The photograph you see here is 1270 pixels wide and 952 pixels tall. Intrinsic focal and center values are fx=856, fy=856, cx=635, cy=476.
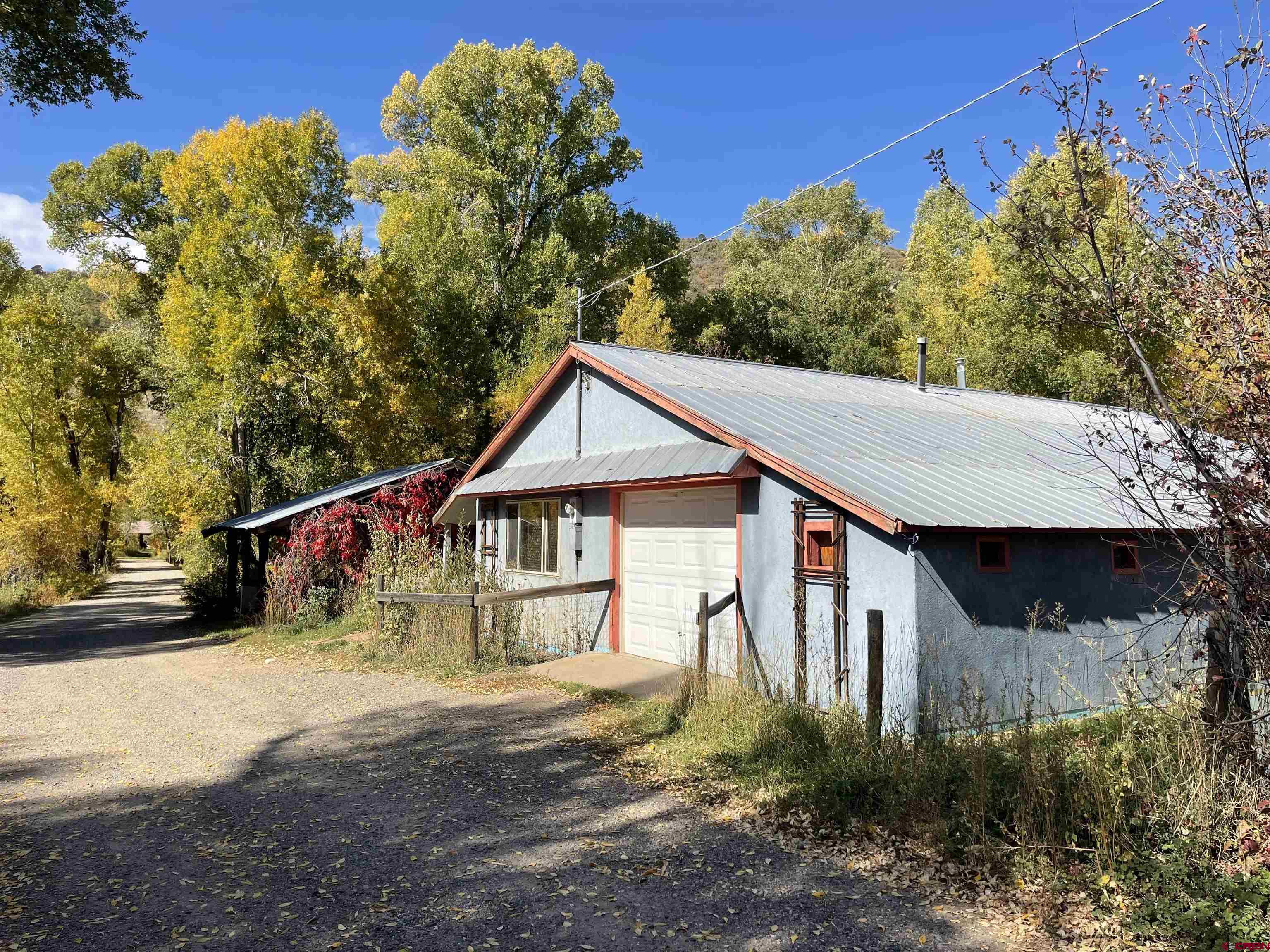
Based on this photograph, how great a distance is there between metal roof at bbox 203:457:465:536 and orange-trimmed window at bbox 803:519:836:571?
37.9ft

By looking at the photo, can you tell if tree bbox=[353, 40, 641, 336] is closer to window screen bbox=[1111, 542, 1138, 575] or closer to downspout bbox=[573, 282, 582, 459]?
downspout bbox=[573, 282, 582, 459]

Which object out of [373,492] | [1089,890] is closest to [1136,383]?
[1089,890]

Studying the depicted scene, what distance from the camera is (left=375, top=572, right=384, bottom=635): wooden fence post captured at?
545 inches

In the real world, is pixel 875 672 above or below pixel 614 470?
below

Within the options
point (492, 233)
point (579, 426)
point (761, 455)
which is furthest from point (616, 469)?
point (492, 233)

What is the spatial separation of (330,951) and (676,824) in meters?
2.55

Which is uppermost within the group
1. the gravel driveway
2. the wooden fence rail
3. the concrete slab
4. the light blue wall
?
the light blue wall

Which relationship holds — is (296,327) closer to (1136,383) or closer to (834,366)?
(834,366)

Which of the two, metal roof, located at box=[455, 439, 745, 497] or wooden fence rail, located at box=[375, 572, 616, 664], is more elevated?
metal roof, located at box=[455, 439, 745, 497]

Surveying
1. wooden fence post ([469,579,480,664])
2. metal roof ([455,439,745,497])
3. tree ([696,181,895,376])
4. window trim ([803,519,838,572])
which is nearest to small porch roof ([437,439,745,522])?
metal roof ([455,439,745,497])

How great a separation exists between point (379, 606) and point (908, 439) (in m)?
8.75

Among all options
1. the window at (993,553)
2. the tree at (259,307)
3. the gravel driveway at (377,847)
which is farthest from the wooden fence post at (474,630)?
the tree at (259,307)

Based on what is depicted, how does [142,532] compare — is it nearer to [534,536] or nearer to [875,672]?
[534,536]

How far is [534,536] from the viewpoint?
14.7 metres
